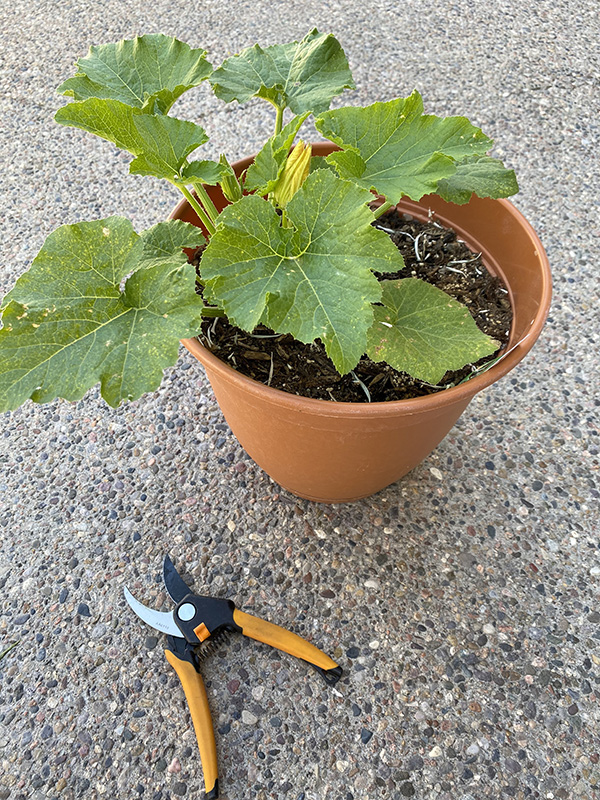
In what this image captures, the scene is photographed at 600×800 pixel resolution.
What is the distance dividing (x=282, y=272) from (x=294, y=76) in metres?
0.38

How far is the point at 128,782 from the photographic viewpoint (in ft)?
2.94

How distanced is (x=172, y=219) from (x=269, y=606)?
63 cm

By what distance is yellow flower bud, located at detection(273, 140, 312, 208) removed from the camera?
0.80 m

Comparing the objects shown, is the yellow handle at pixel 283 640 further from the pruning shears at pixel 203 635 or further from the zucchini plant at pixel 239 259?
the zucchini plant at pixel 239 259

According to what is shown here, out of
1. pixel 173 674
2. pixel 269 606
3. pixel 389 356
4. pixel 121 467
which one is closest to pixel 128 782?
pixel 173 674

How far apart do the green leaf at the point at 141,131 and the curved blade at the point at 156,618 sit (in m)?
0.65

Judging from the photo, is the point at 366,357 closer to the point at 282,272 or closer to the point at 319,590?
the point at 282,272

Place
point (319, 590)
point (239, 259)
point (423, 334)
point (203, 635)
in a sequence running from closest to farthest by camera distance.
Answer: point (239, 259) < point (423, 334) < point (203, 635) < point (319, 590)

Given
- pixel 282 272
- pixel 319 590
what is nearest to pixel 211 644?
Result: pixel 319 590

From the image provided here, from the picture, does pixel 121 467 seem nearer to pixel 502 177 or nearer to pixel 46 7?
pixel 502 177

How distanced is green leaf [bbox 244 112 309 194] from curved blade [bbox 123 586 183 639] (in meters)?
0.65

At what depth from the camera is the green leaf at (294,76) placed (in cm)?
89

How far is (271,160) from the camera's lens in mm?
778

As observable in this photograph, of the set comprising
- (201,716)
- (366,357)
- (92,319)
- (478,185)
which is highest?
(478,185)
